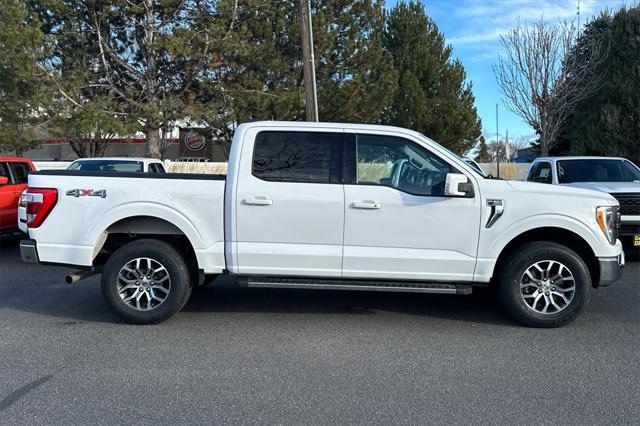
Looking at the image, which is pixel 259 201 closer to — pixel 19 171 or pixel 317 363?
pixel 317 363

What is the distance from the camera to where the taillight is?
5570 millimetres

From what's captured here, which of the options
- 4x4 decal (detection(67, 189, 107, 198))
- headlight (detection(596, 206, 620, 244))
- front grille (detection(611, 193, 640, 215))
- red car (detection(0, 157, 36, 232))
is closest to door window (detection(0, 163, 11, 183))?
red car (detection(0, 157, 36, 232))

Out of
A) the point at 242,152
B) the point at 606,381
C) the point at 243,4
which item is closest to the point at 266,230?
the point at 242,152

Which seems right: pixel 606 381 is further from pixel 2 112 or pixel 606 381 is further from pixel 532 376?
pixel 2 112

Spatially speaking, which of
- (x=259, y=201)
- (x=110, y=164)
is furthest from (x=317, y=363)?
(x=110, y=164)

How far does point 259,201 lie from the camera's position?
541 centimetres

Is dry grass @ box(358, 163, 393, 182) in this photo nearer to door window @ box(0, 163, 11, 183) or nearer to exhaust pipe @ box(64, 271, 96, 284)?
exhaust pipe @ box(64, 271, 96, 284)

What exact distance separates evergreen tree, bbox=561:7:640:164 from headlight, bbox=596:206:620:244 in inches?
824

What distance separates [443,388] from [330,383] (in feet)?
2.81

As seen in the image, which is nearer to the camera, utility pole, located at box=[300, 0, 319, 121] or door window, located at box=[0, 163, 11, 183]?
door window, located at box=[0, 163, 11, 183]

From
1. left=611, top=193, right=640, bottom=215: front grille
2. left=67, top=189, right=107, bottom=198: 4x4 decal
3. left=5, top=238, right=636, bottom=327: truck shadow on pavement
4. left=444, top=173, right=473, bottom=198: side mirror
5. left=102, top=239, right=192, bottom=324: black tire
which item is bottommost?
left=5, top=238, right=636, bottom=327: truck shadow on pavement

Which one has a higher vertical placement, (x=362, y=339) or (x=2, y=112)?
(x=2, y=112)

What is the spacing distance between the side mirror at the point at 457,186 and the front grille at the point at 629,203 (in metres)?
4.71

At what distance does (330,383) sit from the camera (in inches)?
166
